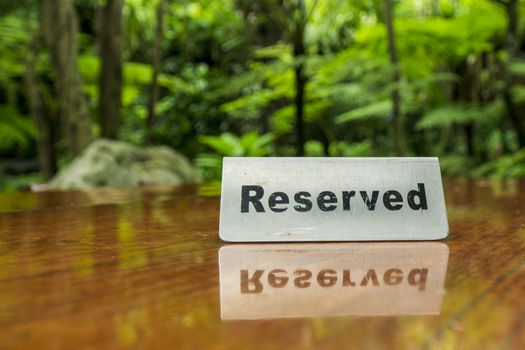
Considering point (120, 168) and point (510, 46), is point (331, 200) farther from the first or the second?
point (510, 46)

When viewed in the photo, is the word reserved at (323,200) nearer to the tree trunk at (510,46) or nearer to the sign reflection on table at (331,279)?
the sign reflection on table at (331,279)

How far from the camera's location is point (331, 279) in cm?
21

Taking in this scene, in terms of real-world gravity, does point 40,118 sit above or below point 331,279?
below

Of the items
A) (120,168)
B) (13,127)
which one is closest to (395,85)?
(120,168)

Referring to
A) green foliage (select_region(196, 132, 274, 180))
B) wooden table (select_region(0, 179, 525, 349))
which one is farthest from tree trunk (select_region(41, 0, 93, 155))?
wooden table (select_region(0, 179, 525, 349))

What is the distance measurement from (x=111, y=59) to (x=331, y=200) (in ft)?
7.56

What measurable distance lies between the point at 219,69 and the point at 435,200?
17.9 feet

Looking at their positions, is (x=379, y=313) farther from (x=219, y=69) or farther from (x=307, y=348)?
(x=219, y=69)

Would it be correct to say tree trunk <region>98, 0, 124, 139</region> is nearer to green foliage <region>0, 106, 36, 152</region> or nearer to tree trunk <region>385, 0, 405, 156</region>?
tree trunk <region>385, 0, 405, 156</region>

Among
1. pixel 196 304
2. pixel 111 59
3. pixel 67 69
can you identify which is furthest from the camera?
pixel 111 59

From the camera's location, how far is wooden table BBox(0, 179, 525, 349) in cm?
13

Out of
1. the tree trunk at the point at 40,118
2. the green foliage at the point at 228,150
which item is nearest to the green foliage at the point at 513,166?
the green foliage at the point at 228,150

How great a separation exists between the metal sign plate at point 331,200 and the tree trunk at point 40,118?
2459 millimetres

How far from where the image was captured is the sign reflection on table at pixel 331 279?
0.54ft
